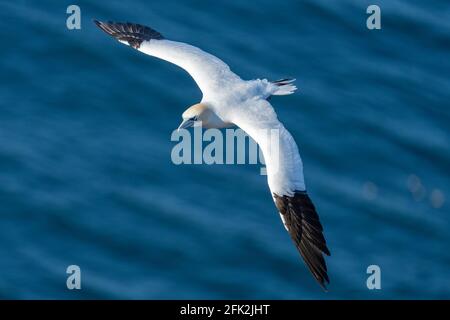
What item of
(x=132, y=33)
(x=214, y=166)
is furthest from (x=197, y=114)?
(x=214, y=166)

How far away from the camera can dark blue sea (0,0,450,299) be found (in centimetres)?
2905

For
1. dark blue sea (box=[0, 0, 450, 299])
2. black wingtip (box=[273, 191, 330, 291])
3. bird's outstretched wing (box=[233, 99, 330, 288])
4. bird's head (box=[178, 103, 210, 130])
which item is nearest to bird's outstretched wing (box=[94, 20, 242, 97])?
bird's head (box=[178, 103, 210, 130])

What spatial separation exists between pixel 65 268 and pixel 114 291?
1.07m

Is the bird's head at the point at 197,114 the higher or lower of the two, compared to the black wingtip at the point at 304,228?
higher

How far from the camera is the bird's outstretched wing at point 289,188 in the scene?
2258 cm

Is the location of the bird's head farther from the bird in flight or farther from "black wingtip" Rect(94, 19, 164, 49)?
"black wingtip" Rect(94, 19, 164, 49)

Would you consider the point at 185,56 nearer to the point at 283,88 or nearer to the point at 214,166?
the point at 283,88

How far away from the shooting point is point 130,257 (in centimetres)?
2898

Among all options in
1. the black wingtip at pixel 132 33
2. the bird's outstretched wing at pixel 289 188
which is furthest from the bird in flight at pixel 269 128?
the black wingtip at pixel 132 33

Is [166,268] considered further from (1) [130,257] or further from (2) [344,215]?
(2) [344,215]

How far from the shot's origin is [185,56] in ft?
84.3

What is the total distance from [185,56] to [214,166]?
15.5 feet

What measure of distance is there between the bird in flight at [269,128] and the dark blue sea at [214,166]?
4.92 metres

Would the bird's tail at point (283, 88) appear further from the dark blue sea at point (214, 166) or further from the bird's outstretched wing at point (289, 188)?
the dark blue sea at point (214, 166)
